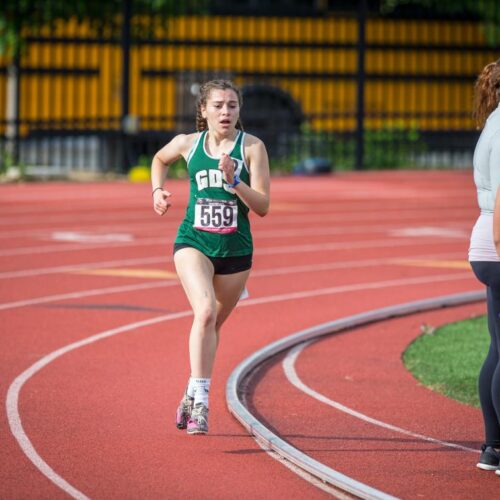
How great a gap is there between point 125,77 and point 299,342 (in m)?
20.3

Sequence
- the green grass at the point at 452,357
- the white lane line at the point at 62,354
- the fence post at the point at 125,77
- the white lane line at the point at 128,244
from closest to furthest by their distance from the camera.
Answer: the white lane line at the point at 62,354 < the green grass at the point at 452,357 < the white lane line at the point at 128,244 < the fence post at the point at 125,77

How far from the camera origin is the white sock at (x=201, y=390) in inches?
308

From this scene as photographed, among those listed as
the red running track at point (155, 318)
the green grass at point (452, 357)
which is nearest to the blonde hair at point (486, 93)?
the red running track at point (155, 318)

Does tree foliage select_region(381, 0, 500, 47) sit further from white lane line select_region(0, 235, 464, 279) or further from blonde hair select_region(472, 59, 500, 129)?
blonde hair select_region(472, 59, 500, 129)

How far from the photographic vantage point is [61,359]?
10.4 m

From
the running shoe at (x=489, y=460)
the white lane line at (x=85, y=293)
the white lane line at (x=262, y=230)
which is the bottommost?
the white lane line at (x=262, y=230)

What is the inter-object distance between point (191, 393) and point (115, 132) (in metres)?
23.4

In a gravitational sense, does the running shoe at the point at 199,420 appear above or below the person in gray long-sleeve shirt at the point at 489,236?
below

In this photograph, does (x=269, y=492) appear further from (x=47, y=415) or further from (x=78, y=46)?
(x=78, y=46)

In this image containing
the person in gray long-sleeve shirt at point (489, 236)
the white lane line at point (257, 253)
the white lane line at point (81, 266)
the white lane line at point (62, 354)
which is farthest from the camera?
the white lane line at point (257, 253)

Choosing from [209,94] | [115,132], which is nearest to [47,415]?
[209,94]

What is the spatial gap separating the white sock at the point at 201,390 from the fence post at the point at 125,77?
2298cm

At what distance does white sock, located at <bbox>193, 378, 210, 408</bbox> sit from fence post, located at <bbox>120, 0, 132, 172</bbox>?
2298 centimetres

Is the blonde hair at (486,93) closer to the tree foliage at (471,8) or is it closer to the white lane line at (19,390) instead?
the white lane line at (19,390)
